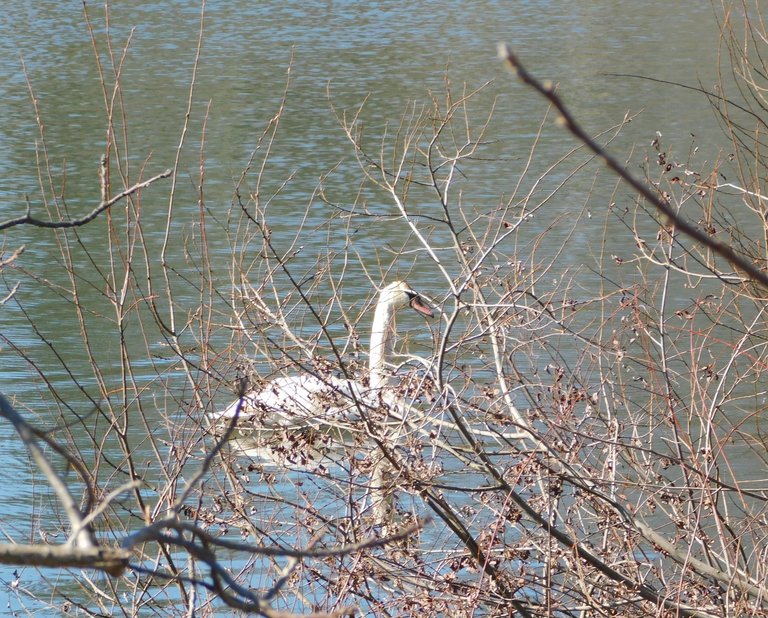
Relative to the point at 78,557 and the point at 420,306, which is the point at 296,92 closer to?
the point at 420,306

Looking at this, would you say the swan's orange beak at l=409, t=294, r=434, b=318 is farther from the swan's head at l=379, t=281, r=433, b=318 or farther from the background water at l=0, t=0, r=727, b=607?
the background water at l=0, t=0, r=727, b=607

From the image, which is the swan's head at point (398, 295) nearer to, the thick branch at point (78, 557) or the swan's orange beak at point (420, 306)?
the swan's orange beak at point (420, 306)

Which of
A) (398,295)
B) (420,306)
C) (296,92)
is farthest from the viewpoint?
(296,92)

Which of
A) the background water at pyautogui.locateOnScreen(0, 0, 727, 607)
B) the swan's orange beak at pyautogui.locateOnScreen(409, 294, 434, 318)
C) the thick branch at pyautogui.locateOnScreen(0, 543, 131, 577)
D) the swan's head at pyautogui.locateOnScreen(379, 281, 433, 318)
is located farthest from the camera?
the background water at pyautogui.locateOnScreen(0, 0, 727, 607)

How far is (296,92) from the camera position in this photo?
77.4ft

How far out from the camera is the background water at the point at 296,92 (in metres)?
13.5

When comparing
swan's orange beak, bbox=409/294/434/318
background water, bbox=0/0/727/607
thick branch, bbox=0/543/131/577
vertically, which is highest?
thick branch, bbox=0/543/131/577

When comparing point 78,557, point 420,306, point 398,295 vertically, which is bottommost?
point 420,306

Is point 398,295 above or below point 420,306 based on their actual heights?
above

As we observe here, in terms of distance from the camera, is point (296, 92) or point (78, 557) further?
point (296, 92)

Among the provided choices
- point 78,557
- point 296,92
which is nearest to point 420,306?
point 78,557

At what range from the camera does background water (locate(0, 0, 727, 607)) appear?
13516mm

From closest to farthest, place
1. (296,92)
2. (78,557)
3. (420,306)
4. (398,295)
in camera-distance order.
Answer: (78,557) → (398,295) → (420,306) → (296,92)

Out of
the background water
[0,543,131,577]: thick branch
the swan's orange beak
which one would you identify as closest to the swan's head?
the swan's orange beak
